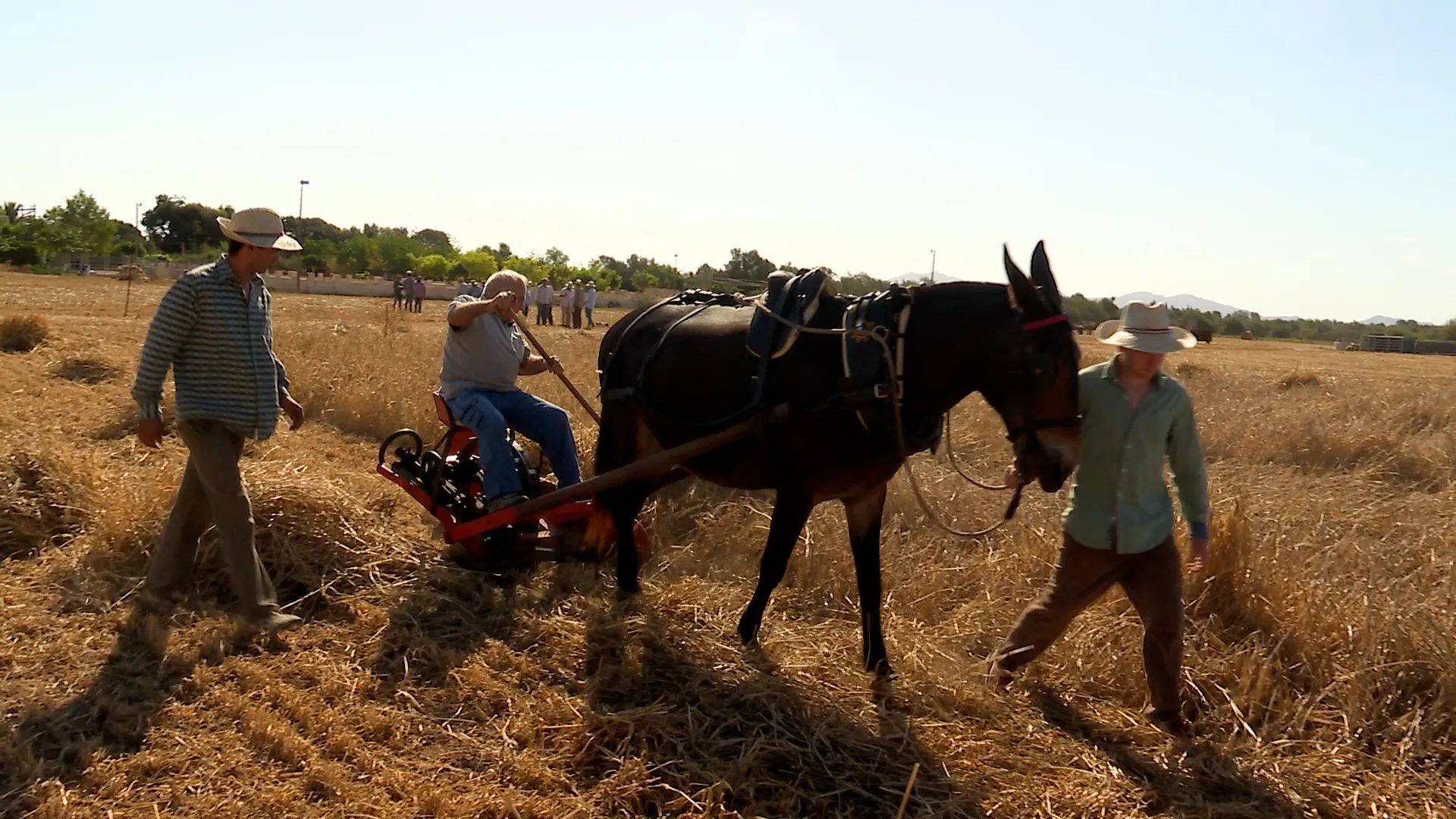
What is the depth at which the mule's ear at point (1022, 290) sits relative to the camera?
151 inches

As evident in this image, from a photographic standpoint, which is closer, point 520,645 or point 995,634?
point 520,645

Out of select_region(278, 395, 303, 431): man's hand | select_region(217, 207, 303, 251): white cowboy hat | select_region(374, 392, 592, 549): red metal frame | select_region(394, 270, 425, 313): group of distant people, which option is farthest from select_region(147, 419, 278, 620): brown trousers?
select_region(394, 270, 425, 313): group of distant people

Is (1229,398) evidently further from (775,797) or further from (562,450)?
(775,797)

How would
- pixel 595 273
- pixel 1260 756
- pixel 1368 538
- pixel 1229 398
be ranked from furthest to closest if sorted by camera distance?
pixel 595 273
pixel 1229 398
pixel 1368 538
pixel 1260 756

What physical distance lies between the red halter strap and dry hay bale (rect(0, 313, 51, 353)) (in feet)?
39.0

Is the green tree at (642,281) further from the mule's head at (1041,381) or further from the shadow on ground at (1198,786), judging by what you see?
A: the shadow on ground at (1198,786)

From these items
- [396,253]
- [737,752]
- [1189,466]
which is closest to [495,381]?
[737,752]

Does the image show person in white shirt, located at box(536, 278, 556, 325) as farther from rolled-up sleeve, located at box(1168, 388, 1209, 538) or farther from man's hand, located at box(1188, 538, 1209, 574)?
man's hand, located at box(1188, 538, 1209, 574)

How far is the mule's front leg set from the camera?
15.0ft

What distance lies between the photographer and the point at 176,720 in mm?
3768

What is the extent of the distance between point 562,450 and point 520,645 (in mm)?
1328

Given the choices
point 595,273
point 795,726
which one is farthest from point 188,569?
point 595,273

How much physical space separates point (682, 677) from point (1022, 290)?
6.88ft

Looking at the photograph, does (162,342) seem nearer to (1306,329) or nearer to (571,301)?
(571,301)
